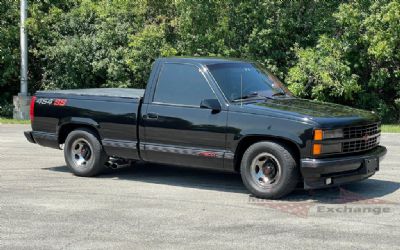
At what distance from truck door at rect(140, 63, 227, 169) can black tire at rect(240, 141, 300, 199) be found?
417 millimetres

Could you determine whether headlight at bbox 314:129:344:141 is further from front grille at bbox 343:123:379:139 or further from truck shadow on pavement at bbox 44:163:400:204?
truck shadow on pavement at bbox 44:163:400:204

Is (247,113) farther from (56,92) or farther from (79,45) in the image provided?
(79,45)

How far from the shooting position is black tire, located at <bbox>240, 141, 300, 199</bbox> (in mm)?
7707

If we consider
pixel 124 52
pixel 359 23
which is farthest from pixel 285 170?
pixel 124 52

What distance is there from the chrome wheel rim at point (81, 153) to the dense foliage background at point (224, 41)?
10.7m

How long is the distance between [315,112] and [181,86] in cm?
192

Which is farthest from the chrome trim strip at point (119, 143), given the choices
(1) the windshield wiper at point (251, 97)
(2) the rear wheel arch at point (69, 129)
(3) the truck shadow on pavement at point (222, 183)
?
(1) the windshield wiper at point (251, 97)

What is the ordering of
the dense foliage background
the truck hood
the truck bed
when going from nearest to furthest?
the truck hood → the truck bed → the dense foliage background

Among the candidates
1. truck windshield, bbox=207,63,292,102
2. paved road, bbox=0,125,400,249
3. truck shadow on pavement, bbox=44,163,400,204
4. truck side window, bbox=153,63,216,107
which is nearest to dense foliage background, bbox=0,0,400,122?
paved road, bbox=0,125,400,249

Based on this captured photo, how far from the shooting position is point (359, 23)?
19.3 m

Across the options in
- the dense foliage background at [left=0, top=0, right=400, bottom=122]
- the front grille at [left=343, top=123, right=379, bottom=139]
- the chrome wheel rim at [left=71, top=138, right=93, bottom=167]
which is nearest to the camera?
the front grille at [left=343, top=123, right=379, bottom=139]

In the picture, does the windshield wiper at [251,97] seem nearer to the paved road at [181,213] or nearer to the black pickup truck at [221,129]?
the black pickup truck at [221,129]

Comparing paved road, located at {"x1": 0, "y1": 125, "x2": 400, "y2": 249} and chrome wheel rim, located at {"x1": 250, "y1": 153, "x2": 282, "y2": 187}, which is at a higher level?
chrome wheel rim, located at {"x1": 250, "y1": 153, "x2": 282, "y2": 187}

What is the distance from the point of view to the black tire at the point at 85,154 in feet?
30.9
